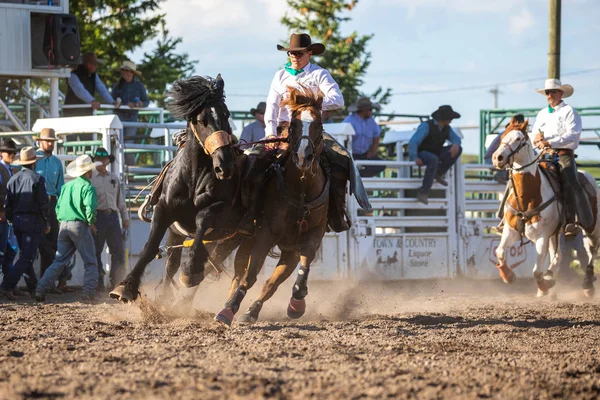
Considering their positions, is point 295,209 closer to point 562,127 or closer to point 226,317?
point 226,317

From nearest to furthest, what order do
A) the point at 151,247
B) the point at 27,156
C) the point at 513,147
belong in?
the point at 151,247 < the point at 27,156 < the point at 513,147

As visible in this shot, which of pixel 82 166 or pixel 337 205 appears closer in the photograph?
pixel 337 205

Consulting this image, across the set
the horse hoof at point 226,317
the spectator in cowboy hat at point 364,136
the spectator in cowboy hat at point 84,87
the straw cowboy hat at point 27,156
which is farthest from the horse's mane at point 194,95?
the spectator in cowboy hat at point 84,87

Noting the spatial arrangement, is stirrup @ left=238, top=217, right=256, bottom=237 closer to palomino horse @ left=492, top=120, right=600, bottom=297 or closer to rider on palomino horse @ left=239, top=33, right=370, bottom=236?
rider on palomino horse @ left=239, top=33, right=370, bottom=236

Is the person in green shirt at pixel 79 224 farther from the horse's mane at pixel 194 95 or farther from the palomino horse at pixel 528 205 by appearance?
the palomino horse at pixel 528 205

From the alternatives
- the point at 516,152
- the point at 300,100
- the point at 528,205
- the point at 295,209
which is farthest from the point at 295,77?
the point at 528,205

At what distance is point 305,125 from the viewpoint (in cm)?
749

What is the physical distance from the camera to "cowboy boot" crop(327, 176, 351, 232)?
8.61m

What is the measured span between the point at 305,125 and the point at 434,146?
7342 mm

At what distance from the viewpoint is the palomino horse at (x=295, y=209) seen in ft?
24.7

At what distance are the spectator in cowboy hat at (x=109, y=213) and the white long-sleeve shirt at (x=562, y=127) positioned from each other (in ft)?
17.2

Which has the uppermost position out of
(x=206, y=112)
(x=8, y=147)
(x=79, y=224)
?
(x=206, y=112)

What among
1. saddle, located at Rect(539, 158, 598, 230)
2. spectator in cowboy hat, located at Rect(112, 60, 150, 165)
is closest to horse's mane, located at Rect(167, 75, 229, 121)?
saddle, located at Rect(539, 158, 598, 230)

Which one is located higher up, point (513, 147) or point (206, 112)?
point (206, 112)
